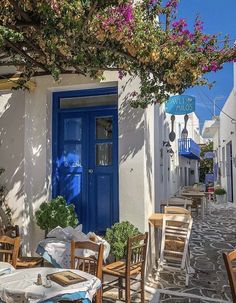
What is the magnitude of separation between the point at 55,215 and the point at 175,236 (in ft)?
7.05

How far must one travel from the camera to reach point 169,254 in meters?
6.07

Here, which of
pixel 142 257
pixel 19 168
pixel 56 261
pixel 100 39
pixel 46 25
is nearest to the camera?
pixel 46 25

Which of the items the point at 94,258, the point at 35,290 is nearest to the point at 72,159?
the point at 94,258

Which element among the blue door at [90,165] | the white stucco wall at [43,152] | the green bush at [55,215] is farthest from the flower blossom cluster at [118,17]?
the green bush at [55,215]

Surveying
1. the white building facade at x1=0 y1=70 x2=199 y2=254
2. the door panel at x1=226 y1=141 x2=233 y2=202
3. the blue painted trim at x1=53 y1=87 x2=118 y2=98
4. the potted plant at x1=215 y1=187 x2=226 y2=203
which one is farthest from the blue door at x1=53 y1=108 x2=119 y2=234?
the door panel at x1=226 y1=141 x2=233 y2=202

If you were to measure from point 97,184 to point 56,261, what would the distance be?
1.77 m

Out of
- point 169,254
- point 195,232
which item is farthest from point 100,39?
point 195,232

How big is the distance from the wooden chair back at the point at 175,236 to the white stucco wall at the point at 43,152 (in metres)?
0.44

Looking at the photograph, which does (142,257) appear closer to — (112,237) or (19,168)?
(112,237)

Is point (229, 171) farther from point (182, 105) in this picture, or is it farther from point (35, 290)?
point (35, 290)

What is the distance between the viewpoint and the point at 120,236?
201 inches

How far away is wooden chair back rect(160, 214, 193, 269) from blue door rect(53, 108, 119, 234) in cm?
94

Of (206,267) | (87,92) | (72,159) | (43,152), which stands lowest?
(206,267)

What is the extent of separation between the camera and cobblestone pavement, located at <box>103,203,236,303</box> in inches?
202
